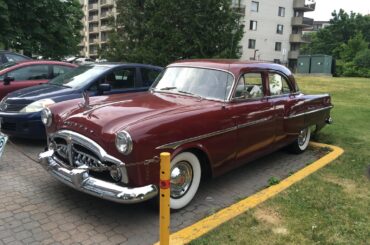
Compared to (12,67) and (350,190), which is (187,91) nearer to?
(350,190)

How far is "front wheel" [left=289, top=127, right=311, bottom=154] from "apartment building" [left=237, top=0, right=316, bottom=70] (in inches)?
1805

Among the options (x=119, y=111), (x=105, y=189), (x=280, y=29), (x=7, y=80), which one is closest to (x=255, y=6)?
(x=280, y=29)

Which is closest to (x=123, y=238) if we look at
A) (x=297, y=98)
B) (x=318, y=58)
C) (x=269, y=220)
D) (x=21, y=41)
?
(x=269, y=220)

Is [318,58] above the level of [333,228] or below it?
above

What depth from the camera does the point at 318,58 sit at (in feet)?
115

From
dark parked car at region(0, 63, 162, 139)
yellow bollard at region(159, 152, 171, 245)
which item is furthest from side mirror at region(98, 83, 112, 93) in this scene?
yellow bollard at region(159, 152, 171, 245)

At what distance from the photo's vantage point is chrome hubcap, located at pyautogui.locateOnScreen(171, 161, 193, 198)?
4184 millimetres

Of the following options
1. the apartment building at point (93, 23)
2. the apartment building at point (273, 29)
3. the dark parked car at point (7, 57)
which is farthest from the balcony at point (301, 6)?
the dark parked car at point (7, 57)

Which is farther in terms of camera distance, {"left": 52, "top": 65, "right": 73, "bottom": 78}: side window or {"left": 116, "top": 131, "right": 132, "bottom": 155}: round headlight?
{"left": 52, "top": 65, "right": 73, "bottom": 78}: side window

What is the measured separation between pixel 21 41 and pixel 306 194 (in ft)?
57.1

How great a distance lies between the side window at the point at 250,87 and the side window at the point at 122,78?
308 centimetres

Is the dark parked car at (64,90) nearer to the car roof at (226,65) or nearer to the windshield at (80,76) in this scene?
the windshield at (80,76)

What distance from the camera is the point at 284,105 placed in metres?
5.89

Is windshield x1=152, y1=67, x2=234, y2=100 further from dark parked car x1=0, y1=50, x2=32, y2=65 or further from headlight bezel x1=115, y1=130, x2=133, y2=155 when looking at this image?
dark parked car x1=0, y1=50, x2=32, y2=65
